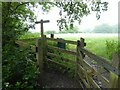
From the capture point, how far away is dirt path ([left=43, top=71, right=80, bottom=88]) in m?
6.46

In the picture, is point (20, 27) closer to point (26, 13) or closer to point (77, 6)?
point (26, 13)

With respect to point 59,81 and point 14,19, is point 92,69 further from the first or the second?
point 14,19

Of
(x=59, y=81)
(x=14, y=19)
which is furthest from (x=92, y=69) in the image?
(x=14, y=19)

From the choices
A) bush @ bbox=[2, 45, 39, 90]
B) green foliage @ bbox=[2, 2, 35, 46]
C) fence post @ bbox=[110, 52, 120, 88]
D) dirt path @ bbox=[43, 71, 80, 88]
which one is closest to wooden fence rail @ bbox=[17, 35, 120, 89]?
fence post @ bbox=[110, 52, 120, 88]

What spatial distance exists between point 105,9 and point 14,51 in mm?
4486

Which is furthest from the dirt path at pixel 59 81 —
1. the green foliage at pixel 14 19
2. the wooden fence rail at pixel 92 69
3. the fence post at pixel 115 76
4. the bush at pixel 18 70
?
Result: the fence post at pixel 115 76

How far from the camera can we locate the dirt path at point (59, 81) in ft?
21.2

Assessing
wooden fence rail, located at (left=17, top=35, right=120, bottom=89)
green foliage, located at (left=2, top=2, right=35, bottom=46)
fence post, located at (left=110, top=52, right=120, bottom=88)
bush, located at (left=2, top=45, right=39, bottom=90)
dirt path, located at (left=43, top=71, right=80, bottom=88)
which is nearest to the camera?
fence post, located at (left=110, top=52, right=120, bottom=88)

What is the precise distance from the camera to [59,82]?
675 centimetres

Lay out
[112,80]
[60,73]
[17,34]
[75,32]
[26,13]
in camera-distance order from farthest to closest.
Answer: [75,32]
[26,13]
[17,34]
[60,73]
[112,80]

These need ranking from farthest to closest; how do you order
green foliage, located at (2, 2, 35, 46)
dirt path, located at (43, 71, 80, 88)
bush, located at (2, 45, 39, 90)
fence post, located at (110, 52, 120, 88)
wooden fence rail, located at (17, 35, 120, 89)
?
1. green foliage, located at (2, 2, 35, 46)
2. dirt path, located at (43, 71, 80, 88)
3. bush, located at (2, 45, 39, 90)
4. wooden fence rail, located at (17, 35, 120, 89)
5. fence post, located at (110, 52, 120, 88)

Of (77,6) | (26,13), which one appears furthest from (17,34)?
(77,6)

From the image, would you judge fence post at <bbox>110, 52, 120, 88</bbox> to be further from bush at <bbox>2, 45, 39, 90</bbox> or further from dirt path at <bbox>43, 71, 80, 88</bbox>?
dirt path at <bbox>43, 71, 80, 88</bbox>

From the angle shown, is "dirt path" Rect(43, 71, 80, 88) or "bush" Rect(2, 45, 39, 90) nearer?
"bush" Rect(2, 45, 39, 90)
